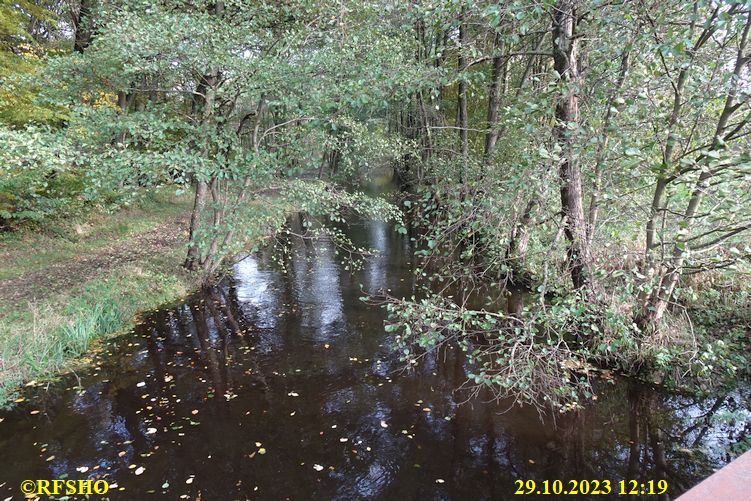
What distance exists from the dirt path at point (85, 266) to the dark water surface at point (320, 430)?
132 inches

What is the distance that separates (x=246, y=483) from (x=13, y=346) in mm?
5590

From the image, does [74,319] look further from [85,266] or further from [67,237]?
[67,237]

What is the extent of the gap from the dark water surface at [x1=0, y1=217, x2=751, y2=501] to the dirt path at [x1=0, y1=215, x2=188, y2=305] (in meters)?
3.34

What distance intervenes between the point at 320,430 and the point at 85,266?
399 inches

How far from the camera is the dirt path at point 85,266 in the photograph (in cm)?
1001

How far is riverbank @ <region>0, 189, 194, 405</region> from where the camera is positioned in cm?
770

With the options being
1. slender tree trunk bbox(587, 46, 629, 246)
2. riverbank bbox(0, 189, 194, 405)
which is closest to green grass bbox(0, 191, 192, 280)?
riverbank bbox(0, 189, 194, 405)

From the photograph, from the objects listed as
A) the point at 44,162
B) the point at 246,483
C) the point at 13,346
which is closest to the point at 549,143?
the point at 246,483

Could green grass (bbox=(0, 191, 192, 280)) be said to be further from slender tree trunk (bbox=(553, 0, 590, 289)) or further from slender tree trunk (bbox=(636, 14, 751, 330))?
slender tree trunk (bbox=(636, 14, 751, 330))

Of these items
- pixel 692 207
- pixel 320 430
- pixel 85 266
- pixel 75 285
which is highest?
pixel 692 207

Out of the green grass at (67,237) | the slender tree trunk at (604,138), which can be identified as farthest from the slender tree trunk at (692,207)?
the green grass at (67,237)

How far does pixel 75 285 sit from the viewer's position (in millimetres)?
10523

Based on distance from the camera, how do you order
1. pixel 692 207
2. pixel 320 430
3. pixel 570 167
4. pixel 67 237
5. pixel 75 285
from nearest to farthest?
pixel 570 167 → pixel 692 207 → pixel 320 430 → pixel 75 285 → pixel 67 237

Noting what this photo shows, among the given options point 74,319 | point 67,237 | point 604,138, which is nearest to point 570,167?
point 604,138
